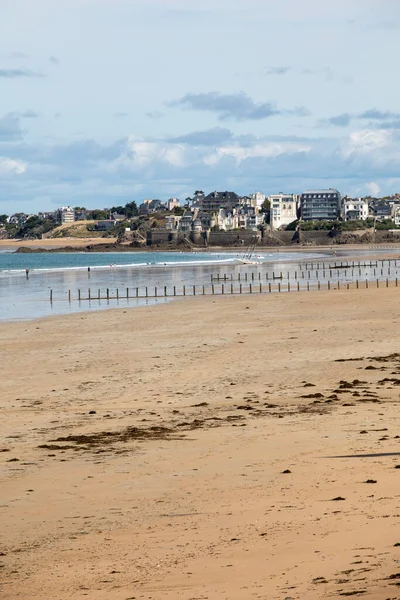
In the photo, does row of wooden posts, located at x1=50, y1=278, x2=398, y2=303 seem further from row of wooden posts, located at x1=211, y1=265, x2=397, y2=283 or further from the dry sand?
the dry sand

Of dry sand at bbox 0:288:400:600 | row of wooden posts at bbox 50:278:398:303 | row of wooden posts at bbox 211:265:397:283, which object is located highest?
dry sand at bbox 0:288:400:600

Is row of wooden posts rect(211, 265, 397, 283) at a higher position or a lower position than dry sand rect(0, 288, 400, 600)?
A: lower

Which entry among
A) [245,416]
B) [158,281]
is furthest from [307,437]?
[158,281]

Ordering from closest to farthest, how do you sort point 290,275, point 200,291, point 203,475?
point 203,475
point 200,291
point 290,275

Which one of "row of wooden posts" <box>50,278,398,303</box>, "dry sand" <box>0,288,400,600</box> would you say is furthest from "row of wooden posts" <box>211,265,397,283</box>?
"dry sand" <box>0,288,400,600</box>

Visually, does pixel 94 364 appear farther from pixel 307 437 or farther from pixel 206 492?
pixel 206 492

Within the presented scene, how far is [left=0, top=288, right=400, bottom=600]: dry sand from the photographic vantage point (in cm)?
746

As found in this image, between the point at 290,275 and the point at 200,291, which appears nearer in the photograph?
the point at 200,291

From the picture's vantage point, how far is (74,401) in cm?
1891

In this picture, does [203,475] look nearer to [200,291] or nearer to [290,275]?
[200,291]

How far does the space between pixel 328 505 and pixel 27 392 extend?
12.2 metres

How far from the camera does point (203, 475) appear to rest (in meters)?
11.4

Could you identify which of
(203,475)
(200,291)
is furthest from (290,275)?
(203,475)

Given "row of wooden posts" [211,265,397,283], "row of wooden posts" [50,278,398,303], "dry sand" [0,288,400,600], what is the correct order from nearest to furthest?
"dry sand" [0,288,400,600], "row of wooden posts" [50,278,398,303], "row of wooden posts" [211,265,397,283]
